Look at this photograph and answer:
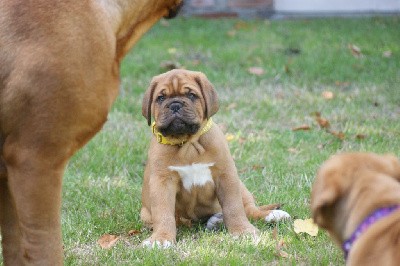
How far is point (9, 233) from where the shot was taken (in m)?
3.70

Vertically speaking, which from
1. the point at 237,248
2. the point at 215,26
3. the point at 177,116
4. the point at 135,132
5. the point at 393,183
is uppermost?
the point at 393,183

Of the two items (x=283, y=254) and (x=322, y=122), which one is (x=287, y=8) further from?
(x=283, y=254)

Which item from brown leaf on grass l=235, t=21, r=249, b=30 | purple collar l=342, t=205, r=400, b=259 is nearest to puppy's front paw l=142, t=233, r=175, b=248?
purple collar l=342, t=205, r=400, b=259

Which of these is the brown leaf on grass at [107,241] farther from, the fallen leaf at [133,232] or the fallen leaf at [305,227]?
the fallen leaf at [305,227]

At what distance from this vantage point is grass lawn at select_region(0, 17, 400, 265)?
4.52 m

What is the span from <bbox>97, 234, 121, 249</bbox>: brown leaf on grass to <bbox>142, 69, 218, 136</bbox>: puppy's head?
0.64m

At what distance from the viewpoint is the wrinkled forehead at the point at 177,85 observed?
495 centimetres

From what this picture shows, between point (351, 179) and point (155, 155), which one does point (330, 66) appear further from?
point (351, 179)

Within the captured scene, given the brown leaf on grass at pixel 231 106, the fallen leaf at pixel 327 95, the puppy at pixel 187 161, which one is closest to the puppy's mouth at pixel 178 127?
the puppy at pixel 187 161

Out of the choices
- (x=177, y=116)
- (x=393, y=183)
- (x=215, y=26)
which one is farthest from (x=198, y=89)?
(x=215, y=26)

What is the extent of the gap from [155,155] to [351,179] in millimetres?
1764

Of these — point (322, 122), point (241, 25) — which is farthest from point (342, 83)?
point (241, 25)

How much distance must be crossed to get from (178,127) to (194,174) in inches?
11.9

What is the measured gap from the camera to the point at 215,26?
12102mm
